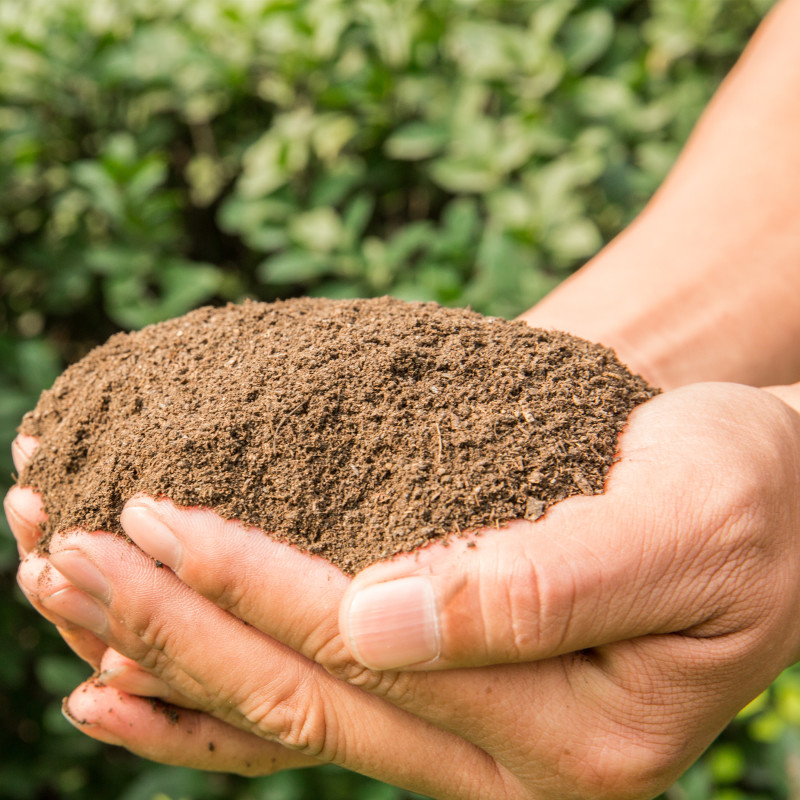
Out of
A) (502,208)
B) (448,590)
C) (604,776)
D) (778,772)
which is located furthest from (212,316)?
(778,772)

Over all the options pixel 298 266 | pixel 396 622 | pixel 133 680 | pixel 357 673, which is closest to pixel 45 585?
pixel 133 680

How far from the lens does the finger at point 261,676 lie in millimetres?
1290

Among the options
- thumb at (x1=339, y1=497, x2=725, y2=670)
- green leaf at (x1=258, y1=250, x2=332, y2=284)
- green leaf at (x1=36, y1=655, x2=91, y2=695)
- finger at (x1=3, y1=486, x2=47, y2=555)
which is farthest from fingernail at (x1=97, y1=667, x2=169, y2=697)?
green leaf at (x1=258, y1=250, x2=332, y2=284)

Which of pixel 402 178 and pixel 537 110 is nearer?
pixel 537 110

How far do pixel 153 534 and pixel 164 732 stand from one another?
1.94 feet

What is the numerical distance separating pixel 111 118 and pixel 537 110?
1490mm

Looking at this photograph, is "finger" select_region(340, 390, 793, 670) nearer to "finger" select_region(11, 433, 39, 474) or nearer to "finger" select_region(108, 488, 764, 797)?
"finger" select_region(108, 488, 764, 797)

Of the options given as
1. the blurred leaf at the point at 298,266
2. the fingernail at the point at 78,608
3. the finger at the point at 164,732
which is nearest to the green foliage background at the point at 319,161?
the blurred leaf at the point at 298,266

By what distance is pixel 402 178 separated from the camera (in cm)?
262

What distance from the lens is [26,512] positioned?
150 cm

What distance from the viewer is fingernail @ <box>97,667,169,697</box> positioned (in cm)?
151

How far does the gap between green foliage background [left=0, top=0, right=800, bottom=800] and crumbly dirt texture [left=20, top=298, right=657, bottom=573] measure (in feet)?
2.34

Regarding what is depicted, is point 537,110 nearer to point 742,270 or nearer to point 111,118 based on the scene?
point 742,270

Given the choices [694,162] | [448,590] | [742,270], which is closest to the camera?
[448,590]
